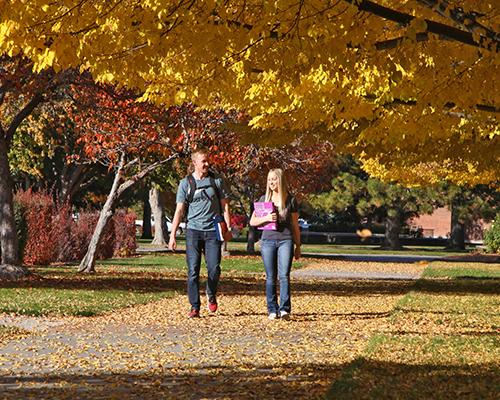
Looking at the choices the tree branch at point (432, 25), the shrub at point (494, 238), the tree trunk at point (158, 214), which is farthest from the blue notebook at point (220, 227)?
the tree trunk at point (158, 214)

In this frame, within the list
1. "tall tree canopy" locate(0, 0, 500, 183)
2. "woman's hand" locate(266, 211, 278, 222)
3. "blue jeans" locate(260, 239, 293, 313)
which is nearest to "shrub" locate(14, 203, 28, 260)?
"tall tree canopy" locate(0, 0, 500, 183)

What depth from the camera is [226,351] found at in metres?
9.78

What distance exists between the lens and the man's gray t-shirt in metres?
13.1

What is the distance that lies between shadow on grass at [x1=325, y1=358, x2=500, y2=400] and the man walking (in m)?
4.14

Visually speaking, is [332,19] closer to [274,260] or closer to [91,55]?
[91,55]

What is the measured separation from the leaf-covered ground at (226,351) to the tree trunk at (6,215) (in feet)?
17.1

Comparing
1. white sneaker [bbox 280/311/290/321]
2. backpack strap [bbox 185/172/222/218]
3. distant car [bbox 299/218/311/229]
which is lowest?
white sneaker [bbox 280/311/290/321]

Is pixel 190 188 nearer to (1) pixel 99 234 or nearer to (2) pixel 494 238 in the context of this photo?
(1) pixel 99 234

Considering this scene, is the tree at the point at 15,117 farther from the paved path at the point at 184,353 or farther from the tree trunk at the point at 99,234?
the paved path at the point at 184,353

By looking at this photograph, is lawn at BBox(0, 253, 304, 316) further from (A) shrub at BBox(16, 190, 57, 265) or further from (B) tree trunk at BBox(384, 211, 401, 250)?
(B) tree trunk at BBox(384, 211, 401, 250)

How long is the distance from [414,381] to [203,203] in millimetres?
5299

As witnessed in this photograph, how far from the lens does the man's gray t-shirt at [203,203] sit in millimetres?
13062

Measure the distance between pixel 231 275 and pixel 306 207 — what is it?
3997 cm

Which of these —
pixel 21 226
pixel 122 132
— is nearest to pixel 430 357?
pixel 122 132
